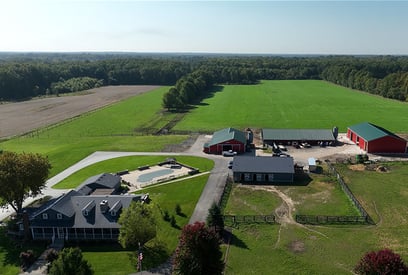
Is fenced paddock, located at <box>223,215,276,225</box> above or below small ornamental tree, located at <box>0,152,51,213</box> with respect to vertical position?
below

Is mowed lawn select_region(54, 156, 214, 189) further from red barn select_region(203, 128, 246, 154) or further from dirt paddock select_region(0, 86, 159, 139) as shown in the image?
dirt paddock select_region(0, 86, 159, 139)

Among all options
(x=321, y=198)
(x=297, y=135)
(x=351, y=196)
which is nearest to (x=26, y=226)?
(x=321, y=198)

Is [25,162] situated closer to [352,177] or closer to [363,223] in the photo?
[363,223]

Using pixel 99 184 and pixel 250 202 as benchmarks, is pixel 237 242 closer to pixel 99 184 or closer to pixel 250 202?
pixel 250 202

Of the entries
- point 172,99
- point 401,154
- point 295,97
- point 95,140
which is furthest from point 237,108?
point 401,154

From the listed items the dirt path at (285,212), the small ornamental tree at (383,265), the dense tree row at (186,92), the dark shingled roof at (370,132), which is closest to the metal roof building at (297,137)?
the dark shingled roof at (370,132)

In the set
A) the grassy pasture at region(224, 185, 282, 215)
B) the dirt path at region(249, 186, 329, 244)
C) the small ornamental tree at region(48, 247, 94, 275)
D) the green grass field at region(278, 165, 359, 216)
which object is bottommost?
the grassy pasture at region(224, 185, 282, 215)

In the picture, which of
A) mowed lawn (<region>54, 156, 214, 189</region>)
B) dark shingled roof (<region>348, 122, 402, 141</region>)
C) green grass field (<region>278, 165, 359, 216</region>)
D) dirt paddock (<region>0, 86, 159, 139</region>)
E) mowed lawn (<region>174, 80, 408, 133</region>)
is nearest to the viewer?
green grass field (<region>278, 165, 359, 216</region>)

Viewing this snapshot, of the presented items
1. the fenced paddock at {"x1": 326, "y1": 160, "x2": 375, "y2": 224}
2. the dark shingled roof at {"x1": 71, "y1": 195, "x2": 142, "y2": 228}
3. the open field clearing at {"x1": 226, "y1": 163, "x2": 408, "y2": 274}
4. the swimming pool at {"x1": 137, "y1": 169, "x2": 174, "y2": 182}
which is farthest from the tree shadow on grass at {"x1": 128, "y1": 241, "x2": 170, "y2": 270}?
the fenced paddock at {"x1": 326, "y1": 160, "x2": 375, "y2": 224}
